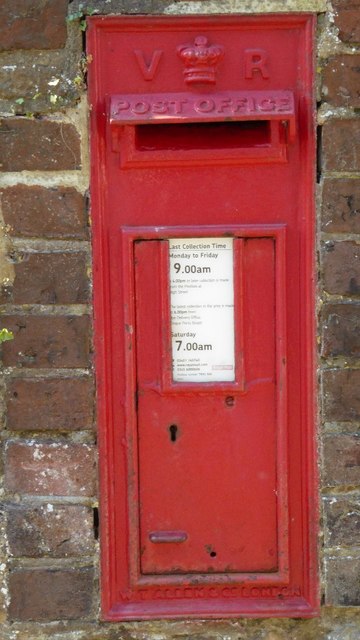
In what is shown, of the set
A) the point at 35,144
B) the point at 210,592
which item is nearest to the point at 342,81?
the point at 35,144

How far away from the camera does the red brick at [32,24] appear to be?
1.86m

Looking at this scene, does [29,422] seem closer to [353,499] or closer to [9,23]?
[353,499]

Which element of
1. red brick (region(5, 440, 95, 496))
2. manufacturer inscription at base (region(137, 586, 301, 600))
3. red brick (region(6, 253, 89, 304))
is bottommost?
manufacturer inscription at base (region(137, 586, 301, 600))

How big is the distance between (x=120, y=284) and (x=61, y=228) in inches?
7.4

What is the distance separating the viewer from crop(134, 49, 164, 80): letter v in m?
1.83

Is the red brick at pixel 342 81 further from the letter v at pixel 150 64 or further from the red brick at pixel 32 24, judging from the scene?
the red brick at pixel 32 24

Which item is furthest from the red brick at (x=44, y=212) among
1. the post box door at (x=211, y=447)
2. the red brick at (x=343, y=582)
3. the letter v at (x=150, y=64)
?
the red brick at (x=343, y=582)

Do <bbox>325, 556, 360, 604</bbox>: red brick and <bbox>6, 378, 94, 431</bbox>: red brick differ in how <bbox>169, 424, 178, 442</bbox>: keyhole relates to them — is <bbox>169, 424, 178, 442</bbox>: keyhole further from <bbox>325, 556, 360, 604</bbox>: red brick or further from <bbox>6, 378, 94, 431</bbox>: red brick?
<bbox>325, 556, 360, 604</bbox>: red brick

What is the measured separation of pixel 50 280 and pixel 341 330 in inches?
27.1

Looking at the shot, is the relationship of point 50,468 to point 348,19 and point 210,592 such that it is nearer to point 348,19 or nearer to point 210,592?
point 210,592

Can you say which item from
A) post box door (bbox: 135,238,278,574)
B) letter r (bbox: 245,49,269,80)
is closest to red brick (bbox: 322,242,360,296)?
post box door (bbox: 135,238,278,574)

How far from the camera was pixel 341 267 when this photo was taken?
190 centimetres

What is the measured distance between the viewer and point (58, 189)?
189 centimetres

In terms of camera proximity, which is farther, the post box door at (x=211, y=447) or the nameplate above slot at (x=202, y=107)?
the post box door at (x=211, y=447)
